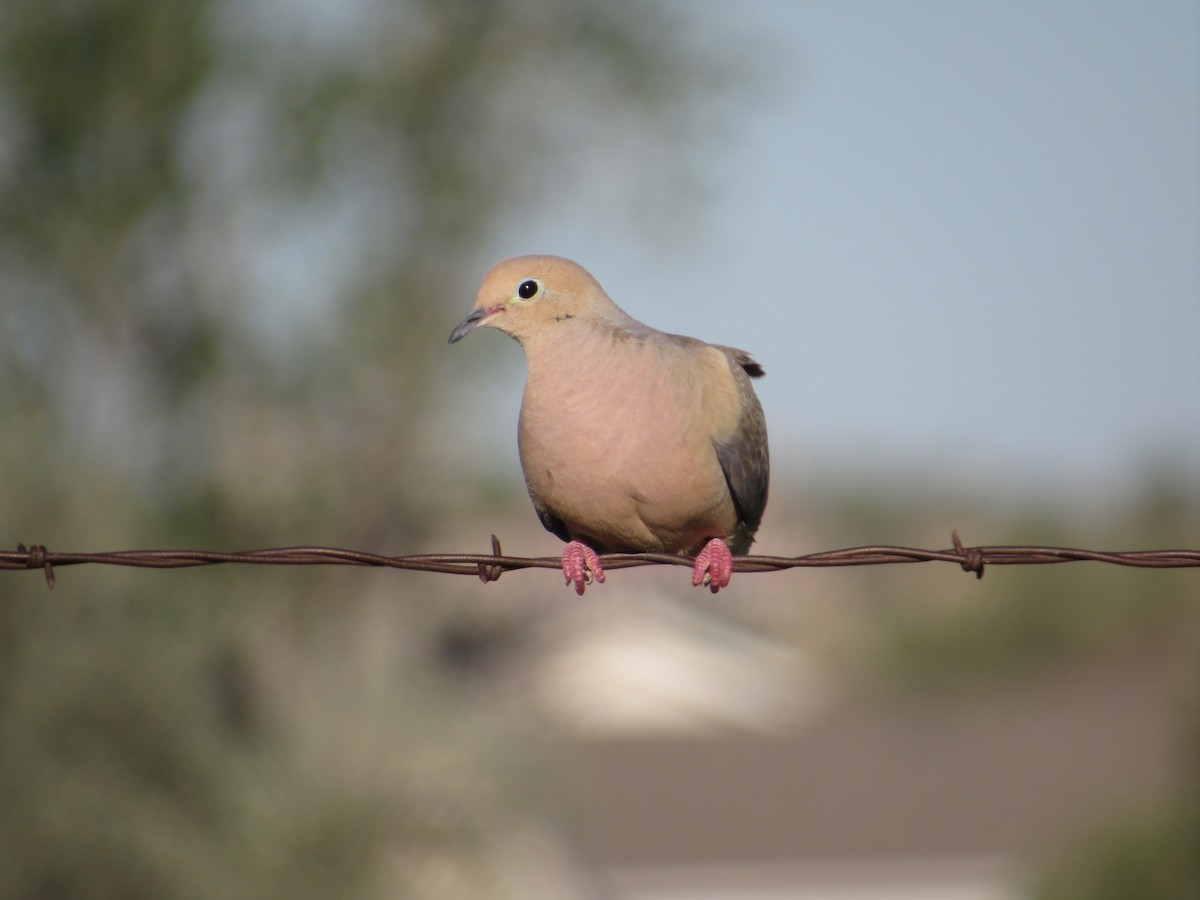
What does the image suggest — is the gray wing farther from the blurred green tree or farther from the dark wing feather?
the blurred green tree

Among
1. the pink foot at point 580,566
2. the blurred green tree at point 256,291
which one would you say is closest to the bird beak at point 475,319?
the pink foot at point 580,566

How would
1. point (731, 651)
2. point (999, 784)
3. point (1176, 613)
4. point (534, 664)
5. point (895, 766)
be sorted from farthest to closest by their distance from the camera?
point (1176, 613) → point (731, 651) → point (534, 664) → point (895, 766) → point (999, 784)

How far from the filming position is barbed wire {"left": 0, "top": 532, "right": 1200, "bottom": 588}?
11.1 feet

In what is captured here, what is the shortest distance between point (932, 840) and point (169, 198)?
13.9 metres

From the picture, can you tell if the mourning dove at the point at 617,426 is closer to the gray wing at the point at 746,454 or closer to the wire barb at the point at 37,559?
the gray wing at the point at 746,454

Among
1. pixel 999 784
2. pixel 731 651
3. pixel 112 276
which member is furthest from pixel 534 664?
pixel 112 276

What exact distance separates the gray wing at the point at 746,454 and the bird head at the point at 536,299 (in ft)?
1.69

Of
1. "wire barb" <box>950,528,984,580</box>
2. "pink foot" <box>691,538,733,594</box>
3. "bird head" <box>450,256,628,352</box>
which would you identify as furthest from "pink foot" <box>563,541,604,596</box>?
"wire barb" <box>950,528,984,580</box>

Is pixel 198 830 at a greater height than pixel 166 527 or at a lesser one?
lesser

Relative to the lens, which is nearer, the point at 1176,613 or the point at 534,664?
the point at 534,664

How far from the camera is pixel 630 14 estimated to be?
2091 centimetres

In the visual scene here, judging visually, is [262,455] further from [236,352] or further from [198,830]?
[198,830]

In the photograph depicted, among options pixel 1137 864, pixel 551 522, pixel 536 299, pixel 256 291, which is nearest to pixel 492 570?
pixel 551 522

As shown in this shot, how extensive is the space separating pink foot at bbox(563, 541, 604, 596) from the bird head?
2.29ft
